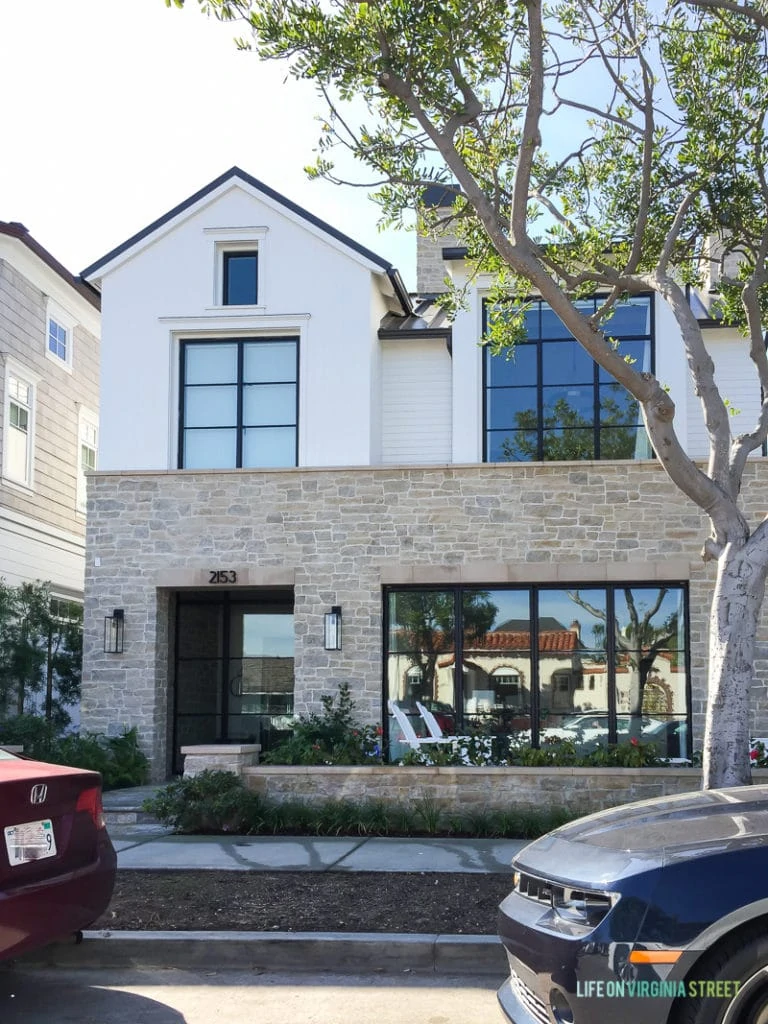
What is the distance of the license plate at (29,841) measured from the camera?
5789 mm

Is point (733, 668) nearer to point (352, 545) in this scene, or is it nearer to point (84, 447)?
point (352, 545)

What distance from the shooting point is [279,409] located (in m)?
16.2

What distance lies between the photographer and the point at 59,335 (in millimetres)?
21656

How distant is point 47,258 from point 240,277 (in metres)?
5.08

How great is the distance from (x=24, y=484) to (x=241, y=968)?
14.0 meters

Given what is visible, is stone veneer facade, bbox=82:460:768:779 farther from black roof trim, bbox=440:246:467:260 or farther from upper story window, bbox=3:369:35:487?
upper story window, bbox=3:369:35:487

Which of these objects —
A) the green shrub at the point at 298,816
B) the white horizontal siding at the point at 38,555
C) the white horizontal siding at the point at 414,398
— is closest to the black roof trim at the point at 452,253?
the white horizontal siding at the point at 414,398

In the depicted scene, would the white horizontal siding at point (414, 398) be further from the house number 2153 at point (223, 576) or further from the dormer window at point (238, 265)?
the house number 2153 at point (223, 576)

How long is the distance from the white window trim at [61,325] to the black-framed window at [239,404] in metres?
5.55

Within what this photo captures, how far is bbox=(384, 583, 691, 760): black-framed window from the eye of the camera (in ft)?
48.7

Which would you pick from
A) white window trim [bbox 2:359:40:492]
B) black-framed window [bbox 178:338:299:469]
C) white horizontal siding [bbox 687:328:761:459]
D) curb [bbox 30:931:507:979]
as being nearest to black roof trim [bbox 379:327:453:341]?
black-framed window [bbox 178:338:299:469]

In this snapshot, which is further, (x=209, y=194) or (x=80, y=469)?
(x=80, y=469)

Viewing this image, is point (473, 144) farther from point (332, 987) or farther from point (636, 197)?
point (332, 987)

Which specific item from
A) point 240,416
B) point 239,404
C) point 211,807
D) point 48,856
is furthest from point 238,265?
point 48,856
